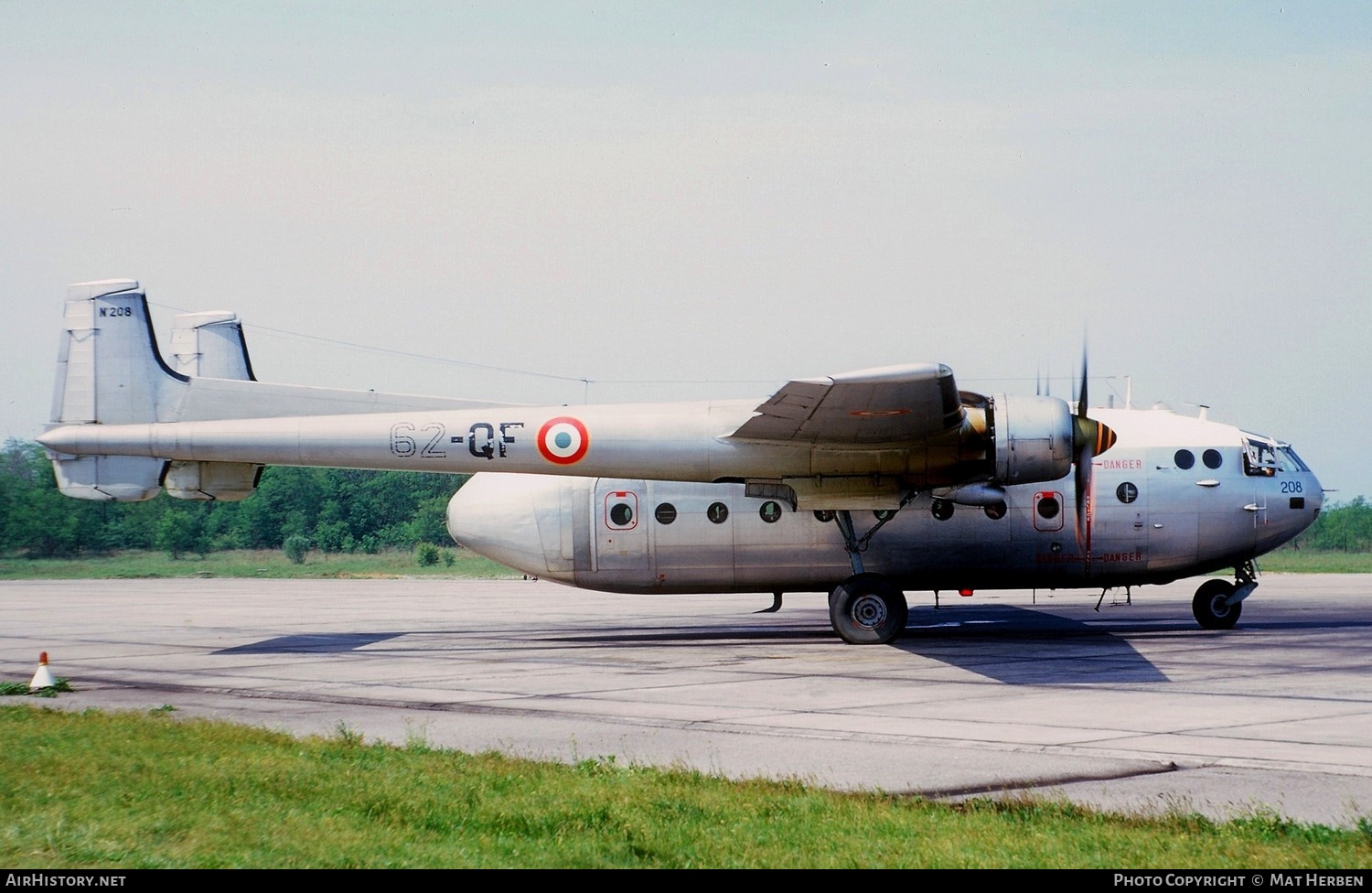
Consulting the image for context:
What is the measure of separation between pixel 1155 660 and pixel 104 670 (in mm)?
17085

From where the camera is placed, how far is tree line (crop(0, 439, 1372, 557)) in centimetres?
8419

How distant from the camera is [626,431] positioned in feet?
69.1

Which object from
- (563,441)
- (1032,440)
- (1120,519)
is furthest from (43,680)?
(1120,519)

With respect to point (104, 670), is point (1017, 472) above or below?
above

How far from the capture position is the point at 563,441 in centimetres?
2105

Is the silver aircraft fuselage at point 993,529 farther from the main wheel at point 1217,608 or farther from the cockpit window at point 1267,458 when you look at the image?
the main wheel at point 1217,608

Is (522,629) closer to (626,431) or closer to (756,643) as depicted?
(756,643)

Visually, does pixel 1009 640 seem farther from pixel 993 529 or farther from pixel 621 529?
pixel 621 529

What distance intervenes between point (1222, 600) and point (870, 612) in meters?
7.24

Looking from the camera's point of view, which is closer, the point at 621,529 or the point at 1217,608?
the point at 621,529

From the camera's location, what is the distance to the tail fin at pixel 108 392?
2211cm

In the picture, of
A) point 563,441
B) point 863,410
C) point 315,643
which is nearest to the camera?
point 863,410

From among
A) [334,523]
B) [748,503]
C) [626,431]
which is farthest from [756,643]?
[334,523]

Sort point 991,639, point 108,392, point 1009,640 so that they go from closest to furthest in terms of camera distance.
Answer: point 108,392, point 1009,640, point 991,639
